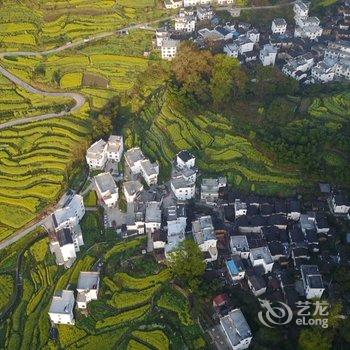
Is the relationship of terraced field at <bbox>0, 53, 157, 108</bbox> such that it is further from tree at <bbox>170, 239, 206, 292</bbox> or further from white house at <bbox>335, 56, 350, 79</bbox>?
tree at <bbox>170, 239, 206, 292</bbox>

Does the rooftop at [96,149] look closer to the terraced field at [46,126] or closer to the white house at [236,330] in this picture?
the terraced field at [46,126]

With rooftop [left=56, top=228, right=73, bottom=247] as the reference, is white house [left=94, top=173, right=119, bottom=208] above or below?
above

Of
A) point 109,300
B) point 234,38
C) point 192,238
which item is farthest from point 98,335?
point 234,38

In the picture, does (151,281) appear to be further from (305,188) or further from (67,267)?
(305,188)

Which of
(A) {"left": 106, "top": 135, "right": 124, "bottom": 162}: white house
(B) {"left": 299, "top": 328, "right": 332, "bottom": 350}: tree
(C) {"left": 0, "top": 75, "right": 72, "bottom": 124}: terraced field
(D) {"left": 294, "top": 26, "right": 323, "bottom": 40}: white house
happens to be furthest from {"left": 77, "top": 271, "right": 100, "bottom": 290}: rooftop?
(D) {"left": 294, "top": 26, "right": 323, "bottom": 40}: white house

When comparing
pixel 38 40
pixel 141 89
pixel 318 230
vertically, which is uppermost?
pixel 38 40

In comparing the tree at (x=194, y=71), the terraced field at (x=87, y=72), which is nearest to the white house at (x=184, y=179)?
the tree at (x=194, y=71)
